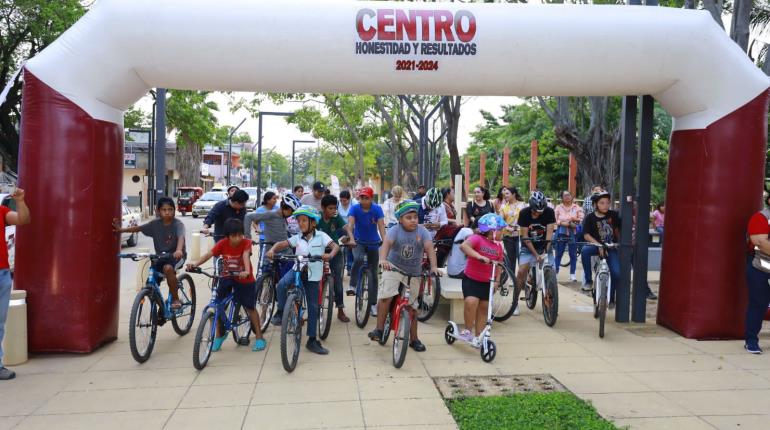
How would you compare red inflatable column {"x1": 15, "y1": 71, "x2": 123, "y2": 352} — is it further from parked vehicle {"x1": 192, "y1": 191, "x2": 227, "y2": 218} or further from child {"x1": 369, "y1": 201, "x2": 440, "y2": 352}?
parked vehicle {"x1": 192, "y1": 191, "x2": 227, "y2": 218}

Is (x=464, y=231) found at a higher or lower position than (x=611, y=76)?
lower

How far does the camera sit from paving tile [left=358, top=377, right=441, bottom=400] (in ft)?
18.0

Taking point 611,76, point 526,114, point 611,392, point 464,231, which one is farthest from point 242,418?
point 526,114

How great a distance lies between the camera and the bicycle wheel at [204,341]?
6086mm

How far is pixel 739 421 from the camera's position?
16.1 ft

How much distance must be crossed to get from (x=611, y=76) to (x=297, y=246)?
12.9ft

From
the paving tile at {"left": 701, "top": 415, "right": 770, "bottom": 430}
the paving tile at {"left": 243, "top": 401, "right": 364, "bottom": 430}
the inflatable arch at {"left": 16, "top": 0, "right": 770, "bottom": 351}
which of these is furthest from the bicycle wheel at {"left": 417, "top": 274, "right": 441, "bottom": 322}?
the paving tile at {"left": 701, "top": 415, "right": 770, "bottom": 430}

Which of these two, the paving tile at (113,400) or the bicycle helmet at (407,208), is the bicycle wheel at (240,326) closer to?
the paving tile at (113,400)

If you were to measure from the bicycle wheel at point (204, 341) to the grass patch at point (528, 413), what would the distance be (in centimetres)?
241

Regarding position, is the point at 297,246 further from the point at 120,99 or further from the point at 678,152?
the point at 678,152

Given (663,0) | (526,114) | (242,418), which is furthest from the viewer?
(526,114)

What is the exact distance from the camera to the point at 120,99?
7.06m

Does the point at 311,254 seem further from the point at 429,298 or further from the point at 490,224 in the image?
the point at 429,298

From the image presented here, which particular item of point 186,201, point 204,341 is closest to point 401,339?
point 204,341
